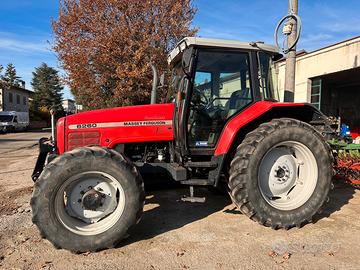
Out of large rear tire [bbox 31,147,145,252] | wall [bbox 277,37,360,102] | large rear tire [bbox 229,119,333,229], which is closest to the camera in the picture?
large rear tire [bbox 31,147,145,252]

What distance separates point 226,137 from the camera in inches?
177

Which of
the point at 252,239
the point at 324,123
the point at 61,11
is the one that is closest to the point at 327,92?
the point at 61,11

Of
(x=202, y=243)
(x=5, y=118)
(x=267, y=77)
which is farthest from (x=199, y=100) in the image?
(x=5, y=118)

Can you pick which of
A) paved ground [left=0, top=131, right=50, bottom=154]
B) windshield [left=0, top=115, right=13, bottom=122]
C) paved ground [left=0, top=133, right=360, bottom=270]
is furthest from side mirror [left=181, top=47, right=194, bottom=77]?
windshield [left=0, top=115, right=13, bottom=122]

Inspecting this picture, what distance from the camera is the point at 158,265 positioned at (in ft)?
11.5

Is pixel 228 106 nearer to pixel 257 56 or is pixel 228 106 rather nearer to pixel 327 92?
pixel 257 56

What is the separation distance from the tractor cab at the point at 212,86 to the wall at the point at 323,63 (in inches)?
251

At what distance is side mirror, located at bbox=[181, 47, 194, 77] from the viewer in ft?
14.5

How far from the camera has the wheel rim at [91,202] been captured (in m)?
3.87

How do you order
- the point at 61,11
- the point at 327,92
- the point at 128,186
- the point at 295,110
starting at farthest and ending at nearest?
the point at 327,92 → the point at 61,11 → the point at 295,110 → the point at 128,186

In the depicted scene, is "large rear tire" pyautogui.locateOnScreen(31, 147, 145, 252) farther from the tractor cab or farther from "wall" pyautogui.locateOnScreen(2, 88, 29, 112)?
"wall" pyautogui.locateOnScreen(2, 88, 29, 112)

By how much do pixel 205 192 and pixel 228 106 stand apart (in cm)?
197

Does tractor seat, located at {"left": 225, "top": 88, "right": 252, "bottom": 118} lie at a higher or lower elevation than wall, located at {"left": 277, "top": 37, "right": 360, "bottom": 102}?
lower

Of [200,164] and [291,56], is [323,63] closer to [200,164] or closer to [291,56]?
[291,56]
